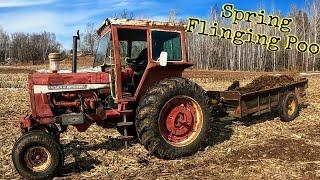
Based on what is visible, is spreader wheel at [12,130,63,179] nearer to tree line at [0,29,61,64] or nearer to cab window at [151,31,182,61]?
cab window at [151,31,182,61]

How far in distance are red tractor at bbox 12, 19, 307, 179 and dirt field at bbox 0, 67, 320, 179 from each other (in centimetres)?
47

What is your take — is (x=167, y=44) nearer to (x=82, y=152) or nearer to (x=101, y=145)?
(x=101, y=145)

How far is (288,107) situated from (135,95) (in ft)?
16.8

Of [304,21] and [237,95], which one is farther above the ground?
[304,21]

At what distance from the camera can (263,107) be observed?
34.6 ft

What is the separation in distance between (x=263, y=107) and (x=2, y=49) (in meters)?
106

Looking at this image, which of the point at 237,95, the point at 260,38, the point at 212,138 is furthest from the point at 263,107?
the point at 260,38

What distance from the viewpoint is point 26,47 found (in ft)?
341

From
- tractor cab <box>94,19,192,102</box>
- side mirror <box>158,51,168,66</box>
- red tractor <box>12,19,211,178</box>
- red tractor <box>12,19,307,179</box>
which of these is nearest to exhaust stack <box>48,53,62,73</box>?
red tractor <box>12,19,307,179</box>

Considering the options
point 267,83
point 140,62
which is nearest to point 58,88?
point 140,62

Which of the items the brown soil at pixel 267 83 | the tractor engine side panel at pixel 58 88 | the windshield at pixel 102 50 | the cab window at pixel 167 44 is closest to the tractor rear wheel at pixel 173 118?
the cab window at pixel 167 44

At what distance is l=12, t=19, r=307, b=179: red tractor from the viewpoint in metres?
7.39

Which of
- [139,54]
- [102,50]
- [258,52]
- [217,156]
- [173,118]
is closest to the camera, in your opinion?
[217,156]

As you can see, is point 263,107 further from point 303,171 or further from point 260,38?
point 260,38
